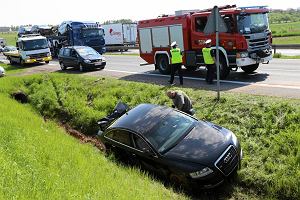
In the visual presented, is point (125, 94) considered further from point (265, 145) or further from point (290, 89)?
point (265, 145)

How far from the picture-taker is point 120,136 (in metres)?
9.31

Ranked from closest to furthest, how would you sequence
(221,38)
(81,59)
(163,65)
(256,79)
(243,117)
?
(243,117) → (256,79) → (221,38) → (163,65) → (81,59)

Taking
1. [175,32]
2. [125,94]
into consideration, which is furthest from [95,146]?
[175,32]

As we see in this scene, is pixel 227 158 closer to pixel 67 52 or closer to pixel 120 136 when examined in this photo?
pixel 120 136

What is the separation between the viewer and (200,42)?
1755 cm

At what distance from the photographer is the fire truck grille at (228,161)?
7.75 m

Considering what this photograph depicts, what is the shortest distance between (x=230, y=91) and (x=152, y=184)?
720cm

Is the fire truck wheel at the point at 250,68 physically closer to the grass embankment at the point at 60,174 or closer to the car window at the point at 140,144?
the car window at the point at 140,144

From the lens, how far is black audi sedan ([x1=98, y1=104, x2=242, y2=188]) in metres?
7.71

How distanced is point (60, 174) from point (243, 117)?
5617 millimetres

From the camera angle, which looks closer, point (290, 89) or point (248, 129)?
point (248, 129)

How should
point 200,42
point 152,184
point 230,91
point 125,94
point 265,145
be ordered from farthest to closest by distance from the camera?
point 200,42, point 125,94, point 230,91, point 265,145, point 152,184

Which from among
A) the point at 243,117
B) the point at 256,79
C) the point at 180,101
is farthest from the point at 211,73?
the point at 180,101

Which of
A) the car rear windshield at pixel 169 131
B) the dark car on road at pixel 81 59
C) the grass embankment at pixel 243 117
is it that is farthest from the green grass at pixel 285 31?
the car rear windshield at pixel 169 131
